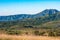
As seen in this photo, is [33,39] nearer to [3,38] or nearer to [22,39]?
[22,39]

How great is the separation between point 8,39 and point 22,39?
940 millimetres

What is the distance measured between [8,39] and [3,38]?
48cm

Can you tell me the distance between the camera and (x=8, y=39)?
11438 mm

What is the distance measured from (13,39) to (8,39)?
33cm

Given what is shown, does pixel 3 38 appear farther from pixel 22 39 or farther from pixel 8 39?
pixel 22 39

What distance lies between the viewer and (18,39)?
37.3 feet

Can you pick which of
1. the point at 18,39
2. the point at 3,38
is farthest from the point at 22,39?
the point at 3,38

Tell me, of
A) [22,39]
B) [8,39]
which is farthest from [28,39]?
[8,39]

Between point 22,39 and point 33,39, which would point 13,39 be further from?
point 33,39

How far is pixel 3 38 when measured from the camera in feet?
38.5

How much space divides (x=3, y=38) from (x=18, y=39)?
42.8 inches

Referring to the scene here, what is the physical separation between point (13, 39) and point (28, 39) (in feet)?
3.20

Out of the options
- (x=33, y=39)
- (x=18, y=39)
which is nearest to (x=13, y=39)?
(x=18, y=39)

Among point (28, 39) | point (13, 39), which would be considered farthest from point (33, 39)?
point (13, 39)
